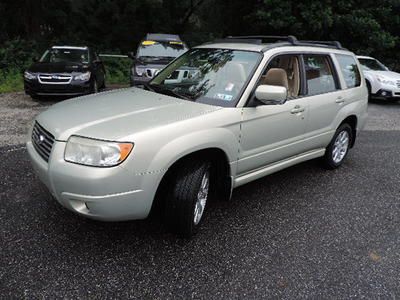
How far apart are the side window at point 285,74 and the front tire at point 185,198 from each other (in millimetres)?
1344

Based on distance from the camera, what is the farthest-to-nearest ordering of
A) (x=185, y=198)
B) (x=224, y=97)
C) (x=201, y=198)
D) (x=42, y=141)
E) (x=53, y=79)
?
(x=53, y=79), (x=224, y=97), (x=201, y=198), (x=42, y=141), (x=185, y=198)

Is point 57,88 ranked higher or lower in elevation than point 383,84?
higher

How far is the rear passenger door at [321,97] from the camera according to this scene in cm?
454

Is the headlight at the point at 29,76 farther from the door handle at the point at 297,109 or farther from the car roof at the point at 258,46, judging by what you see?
the door handle at the point at 297,109

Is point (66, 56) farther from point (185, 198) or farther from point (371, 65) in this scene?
point (371, 65)

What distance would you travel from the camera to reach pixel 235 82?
3.80 metres

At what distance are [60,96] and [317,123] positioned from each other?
740 cm

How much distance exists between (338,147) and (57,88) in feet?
22.7

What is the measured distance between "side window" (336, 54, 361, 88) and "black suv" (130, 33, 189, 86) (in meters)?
5.44

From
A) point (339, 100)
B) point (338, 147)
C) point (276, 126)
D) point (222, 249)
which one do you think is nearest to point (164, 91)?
point (276, 126)

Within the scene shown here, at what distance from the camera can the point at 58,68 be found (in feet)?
32.2

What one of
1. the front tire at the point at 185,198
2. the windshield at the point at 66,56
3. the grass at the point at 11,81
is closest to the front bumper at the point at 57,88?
the windshield at the point at 66,56

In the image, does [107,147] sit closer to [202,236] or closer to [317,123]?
[202,236]

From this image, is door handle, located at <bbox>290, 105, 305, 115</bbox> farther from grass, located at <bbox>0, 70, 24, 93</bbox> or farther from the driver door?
grass, located at <bbox>0, 70, 24, 93</bbox>
